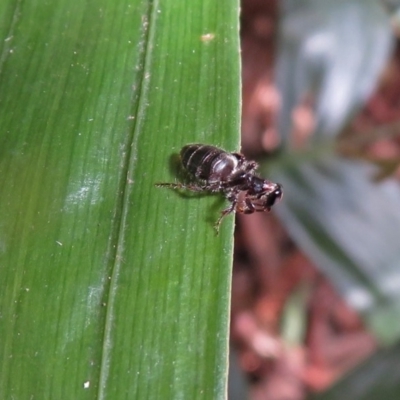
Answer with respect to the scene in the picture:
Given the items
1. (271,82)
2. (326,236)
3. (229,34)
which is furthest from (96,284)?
(271,82)

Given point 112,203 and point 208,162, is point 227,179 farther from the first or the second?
point 112,203

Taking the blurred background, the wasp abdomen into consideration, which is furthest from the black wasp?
the blurred background

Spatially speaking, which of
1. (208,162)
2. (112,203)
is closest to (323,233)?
(208,162)

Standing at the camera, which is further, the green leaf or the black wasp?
the black wasp

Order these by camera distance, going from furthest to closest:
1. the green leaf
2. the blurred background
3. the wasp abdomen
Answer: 1. the blurred background
2. the wasp abdomen
3. the green leaf

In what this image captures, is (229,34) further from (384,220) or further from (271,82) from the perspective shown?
(271,82)

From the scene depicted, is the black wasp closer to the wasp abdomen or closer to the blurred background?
the wasp abdomen
